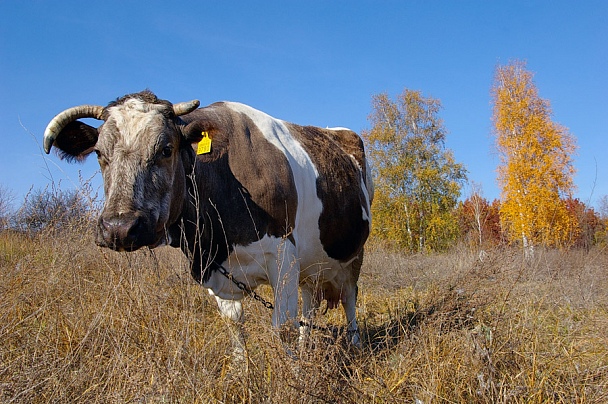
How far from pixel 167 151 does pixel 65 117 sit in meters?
0.93

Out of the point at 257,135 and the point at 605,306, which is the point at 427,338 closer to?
the point at 257,135

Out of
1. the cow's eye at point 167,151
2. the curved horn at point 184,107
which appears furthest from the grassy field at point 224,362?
the curved horn at point 184,107

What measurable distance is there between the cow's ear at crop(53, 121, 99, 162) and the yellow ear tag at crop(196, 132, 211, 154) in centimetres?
87

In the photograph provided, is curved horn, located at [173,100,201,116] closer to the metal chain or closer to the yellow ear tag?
the yellow ear tag

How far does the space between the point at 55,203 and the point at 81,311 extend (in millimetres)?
2319

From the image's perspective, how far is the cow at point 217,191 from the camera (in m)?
3.18

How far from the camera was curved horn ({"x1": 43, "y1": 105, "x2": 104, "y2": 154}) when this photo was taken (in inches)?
143

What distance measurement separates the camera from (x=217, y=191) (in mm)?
3861

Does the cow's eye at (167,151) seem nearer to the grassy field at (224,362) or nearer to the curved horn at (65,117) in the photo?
the curved horn at (65,117)

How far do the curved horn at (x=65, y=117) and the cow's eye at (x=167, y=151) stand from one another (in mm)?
622

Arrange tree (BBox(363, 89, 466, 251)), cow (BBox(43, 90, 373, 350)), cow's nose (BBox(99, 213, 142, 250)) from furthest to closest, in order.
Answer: tree (BBox(363, 89, 466, 251)) < cow (BBox(43, 90, 373, 350)) < cow's nose (BBox(99, 213, 142, 250))

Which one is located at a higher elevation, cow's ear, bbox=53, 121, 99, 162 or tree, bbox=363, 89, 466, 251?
tree, bbox=363, 89, 466, 251

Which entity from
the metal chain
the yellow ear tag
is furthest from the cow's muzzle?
the metal chain

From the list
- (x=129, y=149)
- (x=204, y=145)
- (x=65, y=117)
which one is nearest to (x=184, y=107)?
(x=204, y=145)
